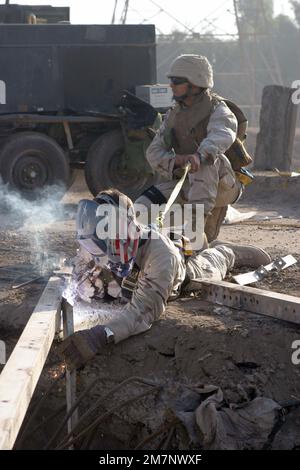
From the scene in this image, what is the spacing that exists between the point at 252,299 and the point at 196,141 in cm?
165

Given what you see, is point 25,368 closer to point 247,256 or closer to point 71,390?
point 71,390

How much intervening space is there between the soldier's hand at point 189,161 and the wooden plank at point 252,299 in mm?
825

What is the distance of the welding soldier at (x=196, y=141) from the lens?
647 centimetres

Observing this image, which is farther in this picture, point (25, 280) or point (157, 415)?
point (25, 280)

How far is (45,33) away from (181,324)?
692 centimetres

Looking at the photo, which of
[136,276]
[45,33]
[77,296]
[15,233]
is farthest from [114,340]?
[45,33]

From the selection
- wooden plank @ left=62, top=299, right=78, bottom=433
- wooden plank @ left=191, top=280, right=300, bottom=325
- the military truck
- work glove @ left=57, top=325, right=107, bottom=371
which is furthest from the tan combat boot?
the military truck

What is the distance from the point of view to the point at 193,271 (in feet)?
19.5

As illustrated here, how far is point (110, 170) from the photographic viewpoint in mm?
11547


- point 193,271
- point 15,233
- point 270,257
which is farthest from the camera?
point 15,233

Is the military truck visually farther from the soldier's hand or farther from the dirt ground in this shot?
the dirt ground

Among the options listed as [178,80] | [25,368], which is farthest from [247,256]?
[25,368]

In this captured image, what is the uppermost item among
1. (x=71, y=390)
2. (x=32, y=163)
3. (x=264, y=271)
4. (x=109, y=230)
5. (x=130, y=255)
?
(x=109, y=230)

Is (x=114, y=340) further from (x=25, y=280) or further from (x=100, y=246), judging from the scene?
(x=25, y=280)
